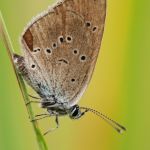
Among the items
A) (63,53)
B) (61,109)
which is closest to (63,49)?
(63,53)

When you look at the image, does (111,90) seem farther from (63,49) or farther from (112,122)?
(63,49)

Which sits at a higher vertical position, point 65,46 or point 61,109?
point 65,46

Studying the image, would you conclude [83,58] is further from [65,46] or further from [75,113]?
[75,113]

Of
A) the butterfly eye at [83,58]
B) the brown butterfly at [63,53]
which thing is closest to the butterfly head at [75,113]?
the brown butterfly at [63,53]

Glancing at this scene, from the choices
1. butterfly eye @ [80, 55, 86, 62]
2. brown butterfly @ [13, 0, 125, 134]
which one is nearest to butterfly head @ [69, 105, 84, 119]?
brown butterfly @ [13, 0, 125, 134]

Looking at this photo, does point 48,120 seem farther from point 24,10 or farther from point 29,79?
point 24,10

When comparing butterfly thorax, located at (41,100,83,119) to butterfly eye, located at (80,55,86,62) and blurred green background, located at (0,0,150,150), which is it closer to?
blurred green background, located at (0,0,150,150)

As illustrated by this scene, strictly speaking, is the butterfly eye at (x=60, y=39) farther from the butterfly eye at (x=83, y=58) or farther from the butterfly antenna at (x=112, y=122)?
the butterfly antenna at (x=112, y=122)
